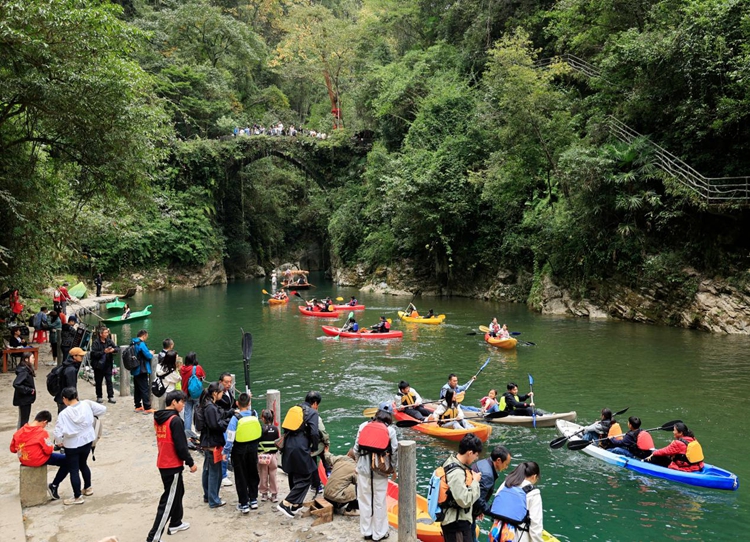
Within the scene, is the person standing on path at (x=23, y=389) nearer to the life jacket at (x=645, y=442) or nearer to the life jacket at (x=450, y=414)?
the life jacket at (x=450, y=414)

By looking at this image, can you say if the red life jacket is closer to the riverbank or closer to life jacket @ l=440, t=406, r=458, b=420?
the riverbank

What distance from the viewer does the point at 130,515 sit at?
21.2 feet

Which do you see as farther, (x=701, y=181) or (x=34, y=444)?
(x=701, y=181)

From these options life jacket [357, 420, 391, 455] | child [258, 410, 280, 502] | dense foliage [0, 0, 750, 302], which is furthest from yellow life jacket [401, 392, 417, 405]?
dense foliage [0, 0, 750, 302]

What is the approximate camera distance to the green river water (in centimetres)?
815

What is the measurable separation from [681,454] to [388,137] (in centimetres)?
3679

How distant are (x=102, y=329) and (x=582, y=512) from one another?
33.3 feet

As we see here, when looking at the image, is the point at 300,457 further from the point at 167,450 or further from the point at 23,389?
the point at 23,389

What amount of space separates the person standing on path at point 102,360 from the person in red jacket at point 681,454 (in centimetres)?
1086

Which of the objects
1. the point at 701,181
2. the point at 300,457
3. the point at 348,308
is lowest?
the point at 348,308

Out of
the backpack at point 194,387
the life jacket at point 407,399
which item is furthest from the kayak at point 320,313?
the backpack at point 194,387

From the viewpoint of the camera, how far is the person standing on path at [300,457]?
640 cm

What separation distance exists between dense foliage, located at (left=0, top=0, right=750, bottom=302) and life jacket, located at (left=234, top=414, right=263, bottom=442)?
8.57 metres

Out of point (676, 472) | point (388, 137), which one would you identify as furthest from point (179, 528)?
point (388, 137)
